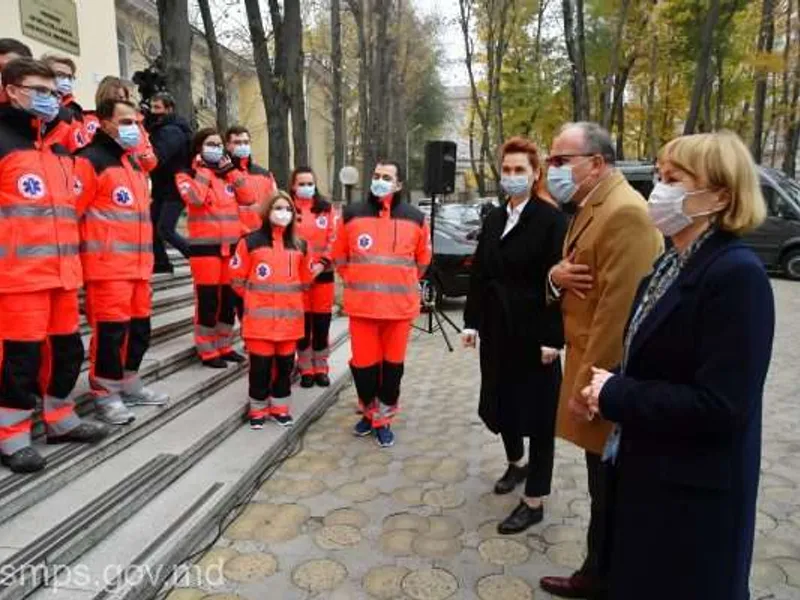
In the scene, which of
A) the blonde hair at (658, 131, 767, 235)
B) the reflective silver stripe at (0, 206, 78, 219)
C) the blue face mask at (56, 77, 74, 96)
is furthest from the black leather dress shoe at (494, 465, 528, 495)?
the blue face mask at (56, 77, 74, 96)

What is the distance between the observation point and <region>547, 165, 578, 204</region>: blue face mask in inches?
112

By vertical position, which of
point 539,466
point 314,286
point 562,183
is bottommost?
point 539,466

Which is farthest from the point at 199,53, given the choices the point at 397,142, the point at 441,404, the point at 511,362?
the point at 511,362

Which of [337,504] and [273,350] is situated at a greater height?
[273,350]

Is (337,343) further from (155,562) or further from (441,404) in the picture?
(155,562)

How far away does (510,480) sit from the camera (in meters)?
4.10

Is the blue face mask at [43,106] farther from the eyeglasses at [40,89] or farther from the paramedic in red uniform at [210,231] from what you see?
the paramedic in red uniform at [210,231]

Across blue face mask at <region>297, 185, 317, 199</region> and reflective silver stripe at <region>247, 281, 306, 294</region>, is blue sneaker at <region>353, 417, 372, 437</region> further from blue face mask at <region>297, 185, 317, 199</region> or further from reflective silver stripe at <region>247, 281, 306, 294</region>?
blue face mask at <region>297, 185, 317, 199</region>

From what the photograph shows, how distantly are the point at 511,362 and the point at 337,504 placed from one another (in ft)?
4.71

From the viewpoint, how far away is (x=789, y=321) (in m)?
9.66

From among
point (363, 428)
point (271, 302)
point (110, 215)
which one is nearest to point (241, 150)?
point (271, 302)

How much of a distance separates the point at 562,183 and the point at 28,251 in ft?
Answer: 8.94

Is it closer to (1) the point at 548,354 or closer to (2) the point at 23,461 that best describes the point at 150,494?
(2) the point at 23,461

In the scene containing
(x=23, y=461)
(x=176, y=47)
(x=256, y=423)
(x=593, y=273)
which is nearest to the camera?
(x=593, y=273)
